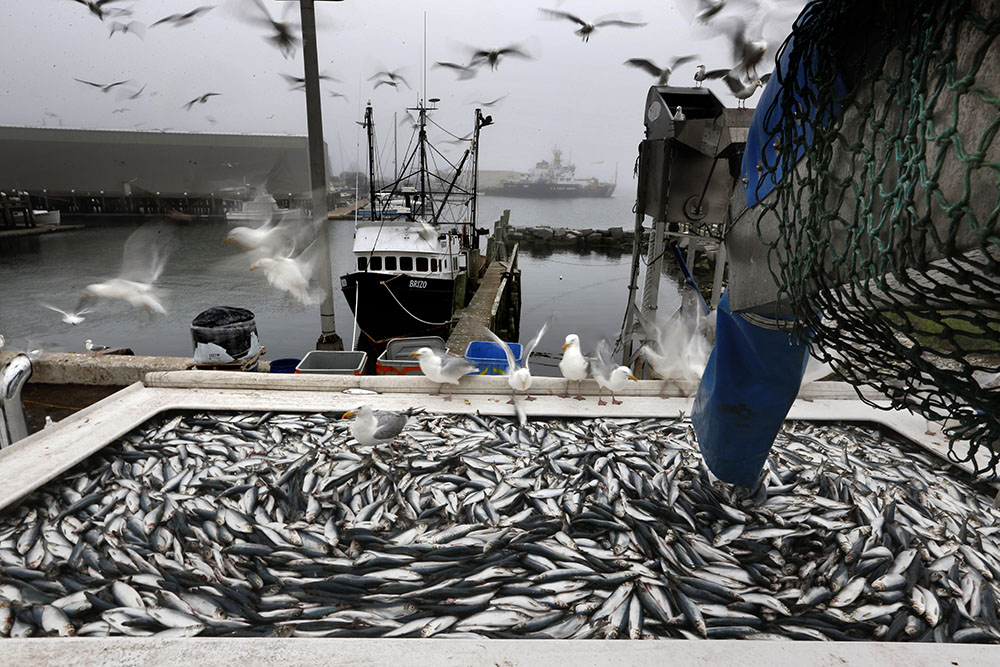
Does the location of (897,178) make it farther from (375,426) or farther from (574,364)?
(574,364)

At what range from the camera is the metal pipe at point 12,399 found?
17.7 feet

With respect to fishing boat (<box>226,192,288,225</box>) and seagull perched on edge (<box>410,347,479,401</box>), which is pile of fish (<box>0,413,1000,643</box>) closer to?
seagull perched on edge (<box>410,347,479,401</box>)

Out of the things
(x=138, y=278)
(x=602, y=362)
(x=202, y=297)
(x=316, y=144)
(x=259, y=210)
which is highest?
(x=316, y=144)

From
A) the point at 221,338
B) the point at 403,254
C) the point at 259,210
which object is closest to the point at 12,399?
the point at 221,338

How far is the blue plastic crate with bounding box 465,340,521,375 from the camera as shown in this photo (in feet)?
24.6

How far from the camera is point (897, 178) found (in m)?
1.43

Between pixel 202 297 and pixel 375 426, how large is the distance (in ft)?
105

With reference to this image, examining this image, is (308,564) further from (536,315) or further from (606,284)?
(606,284)

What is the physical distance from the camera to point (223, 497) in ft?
14.2

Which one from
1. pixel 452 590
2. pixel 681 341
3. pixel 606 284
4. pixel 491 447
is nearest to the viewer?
pixel 452 590

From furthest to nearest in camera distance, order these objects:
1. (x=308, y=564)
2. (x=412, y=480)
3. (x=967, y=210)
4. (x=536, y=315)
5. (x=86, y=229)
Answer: (x=86, y=229)
(x=536, y=315)
(x=412, y=480)
(x=308, y=564)
(x=967, y=210)

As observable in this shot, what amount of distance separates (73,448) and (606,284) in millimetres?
36810

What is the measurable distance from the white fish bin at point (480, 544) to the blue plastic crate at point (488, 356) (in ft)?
5.60

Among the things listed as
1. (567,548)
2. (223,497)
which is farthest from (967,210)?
(223,497)
